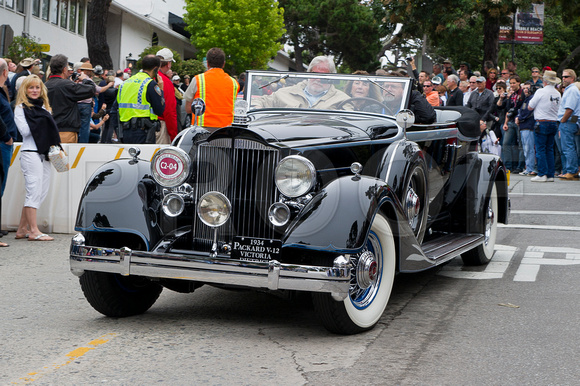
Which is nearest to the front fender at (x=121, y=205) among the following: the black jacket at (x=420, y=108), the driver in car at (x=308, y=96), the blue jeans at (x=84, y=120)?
the driver in car at (x=308, y=96)

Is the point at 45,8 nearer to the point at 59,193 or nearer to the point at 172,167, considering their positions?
the point at 59,193

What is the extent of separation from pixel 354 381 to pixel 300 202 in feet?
4.44

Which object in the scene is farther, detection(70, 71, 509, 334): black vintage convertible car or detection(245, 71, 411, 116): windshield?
detection(245, 71, 411, 116): windshield

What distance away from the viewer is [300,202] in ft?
15.8

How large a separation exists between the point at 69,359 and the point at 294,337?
1.33 m

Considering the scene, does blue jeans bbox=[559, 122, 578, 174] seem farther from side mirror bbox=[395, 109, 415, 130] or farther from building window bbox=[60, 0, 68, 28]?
building window bbox=[60, 0, 68, 28]

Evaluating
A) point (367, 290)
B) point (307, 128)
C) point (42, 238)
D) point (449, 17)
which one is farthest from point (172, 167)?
point (449, 17)

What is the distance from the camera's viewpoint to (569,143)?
605 inches

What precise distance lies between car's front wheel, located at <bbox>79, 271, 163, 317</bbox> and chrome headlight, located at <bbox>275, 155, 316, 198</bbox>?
47.8 inches

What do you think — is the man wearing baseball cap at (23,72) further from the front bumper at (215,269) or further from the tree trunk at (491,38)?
the tree trunk at (491,38)

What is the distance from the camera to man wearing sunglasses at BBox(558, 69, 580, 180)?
1488 cm

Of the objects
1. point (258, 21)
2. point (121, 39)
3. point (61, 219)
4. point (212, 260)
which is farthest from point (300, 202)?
point (258, 21)

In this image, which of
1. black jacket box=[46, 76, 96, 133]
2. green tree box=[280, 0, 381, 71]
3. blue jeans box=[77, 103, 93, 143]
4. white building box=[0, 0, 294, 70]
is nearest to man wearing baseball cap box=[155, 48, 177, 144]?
black jacket box=[46, 76, 96, 133]

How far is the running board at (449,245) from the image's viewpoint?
5.84 m
